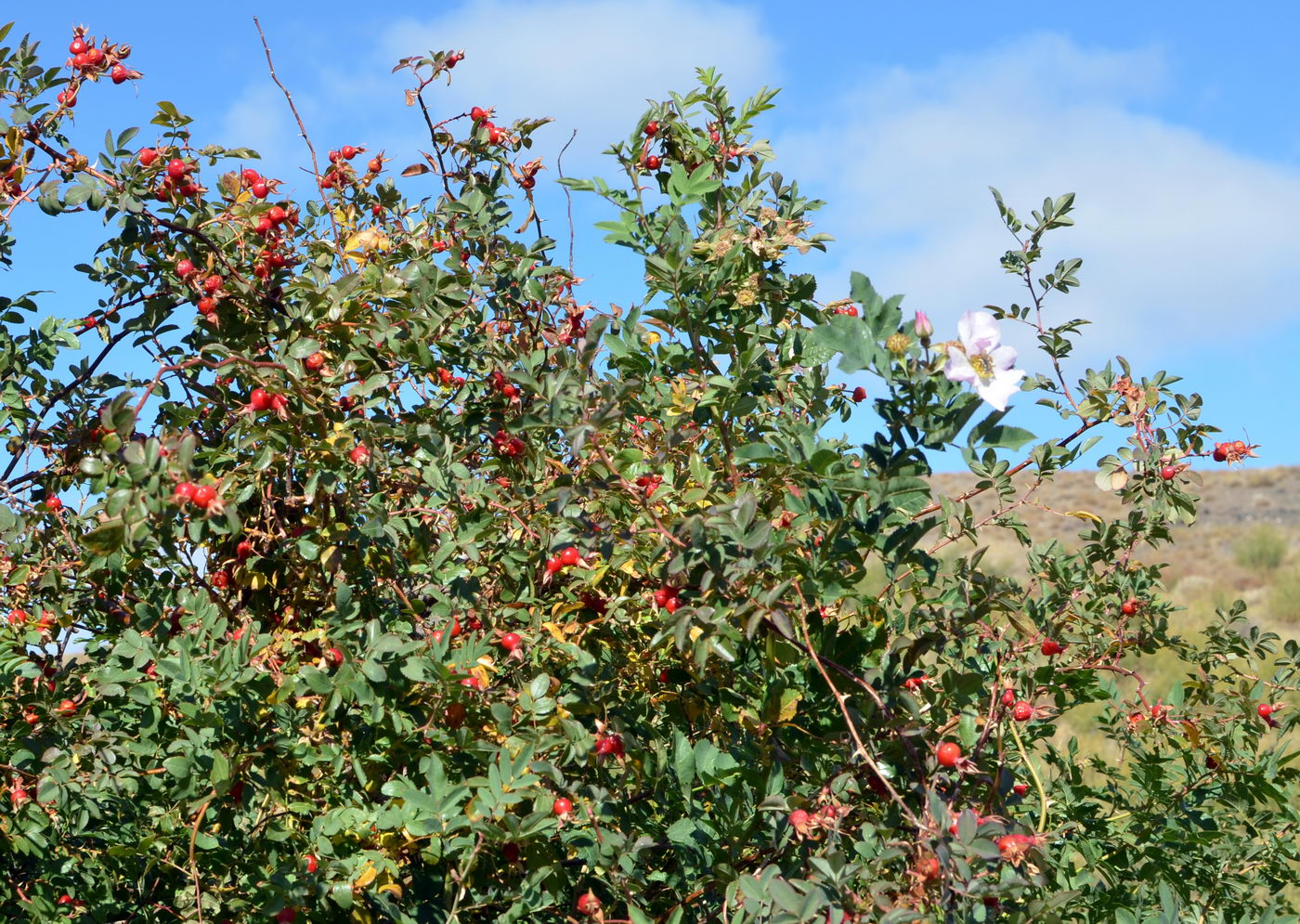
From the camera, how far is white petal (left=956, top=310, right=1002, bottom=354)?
1.67 meters

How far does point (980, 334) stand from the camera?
1674 millimetres

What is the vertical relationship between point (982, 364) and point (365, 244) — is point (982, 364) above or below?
below

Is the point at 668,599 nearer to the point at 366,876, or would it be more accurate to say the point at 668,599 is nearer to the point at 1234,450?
the point at 366,876

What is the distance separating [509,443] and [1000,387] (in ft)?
3.95

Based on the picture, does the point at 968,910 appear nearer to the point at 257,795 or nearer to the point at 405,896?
the point at 405,896

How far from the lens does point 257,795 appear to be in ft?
6.95

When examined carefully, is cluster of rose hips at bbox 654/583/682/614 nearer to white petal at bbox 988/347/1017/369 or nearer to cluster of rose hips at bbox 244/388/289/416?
white petal at bbox 988/347/1017/369

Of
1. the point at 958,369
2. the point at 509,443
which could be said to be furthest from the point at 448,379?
the point at 958,369

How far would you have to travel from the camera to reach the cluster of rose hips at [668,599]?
2.02m

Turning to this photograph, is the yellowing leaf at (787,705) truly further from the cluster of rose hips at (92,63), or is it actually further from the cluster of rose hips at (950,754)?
the cluster of rose hips at (92,63)

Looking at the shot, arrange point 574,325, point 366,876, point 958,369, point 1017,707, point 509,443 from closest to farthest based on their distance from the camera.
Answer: point 958,369 < point 366,876 < point 1017,707 < point 509,443 < point 574,325

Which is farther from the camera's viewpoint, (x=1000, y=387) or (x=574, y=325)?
(x=574, y=325)

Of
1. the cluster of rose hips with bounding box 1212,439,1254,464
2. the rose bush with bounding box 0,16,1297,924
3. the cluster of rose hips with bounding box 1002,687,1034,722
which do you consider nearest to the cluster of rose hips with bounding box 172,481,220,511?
the rose bush with bounding box 0,16,1297,924

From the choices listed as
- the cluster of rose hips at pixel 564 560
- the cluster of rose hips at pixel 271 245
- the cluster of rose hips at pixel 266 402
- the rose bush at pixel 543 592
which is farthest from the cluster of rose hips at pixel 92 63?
the cluster of rose hips at pixel 564 560
